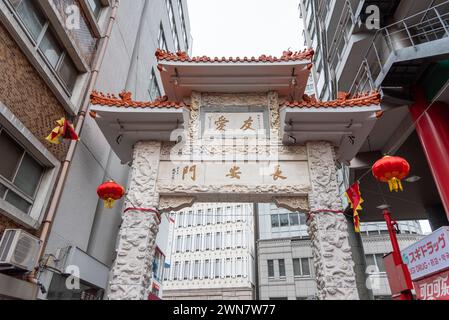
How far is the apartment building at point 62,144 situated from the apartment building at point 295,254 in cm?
1582

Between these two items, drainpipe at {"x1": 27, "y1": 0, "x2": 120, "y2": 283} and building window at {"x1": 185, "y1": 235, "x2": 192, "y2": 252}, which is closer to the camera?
drainpipe at {"x1": 27, "y1": 0, "x2": 120, "y2": 283}

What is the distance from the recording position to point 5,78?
493 centimetres

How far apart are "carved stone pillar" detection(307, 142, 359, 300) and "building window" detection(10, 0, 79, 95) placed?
5616 mm

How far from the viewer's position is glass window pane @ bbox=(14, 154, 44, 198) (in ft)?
17.9

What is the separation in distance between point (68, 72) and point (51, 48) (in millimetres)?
702

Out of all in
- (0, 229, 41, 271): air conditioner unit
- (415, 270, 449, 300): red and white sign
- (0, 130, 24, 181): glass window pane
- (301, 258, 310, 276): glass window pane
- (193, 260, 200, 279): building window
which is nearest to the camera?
(0, 229, 41, 271): air conditioner unit

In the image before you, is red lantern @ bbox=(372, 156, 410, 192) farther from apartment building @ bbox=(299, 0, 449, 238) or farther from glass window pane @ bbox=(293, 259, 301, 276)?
glass window pane @ bbox=(293, 259, 301, 276)

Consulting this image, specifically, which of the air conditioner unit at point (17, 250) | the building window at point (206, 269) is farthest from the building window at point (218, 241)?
the air conditioner unit at point (17, 250)

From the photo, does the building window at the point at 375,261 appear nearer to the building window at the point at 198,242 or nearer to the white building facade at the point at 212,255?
the white building facade at the point at 212,255

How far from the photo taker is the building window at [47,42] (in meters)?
5.57

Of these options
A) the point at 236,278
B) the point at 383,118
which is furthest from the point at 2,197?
the point at 236,278

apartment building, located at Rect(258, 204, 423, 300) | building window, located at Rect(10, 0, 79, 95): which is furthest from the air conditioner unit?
apartment building, located at Rect(258, 204, 423, 300)

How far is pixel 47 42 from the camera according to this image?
628 centimetres

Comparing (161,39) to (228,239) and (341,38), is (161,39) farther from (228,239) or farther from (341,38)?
(228,239)
